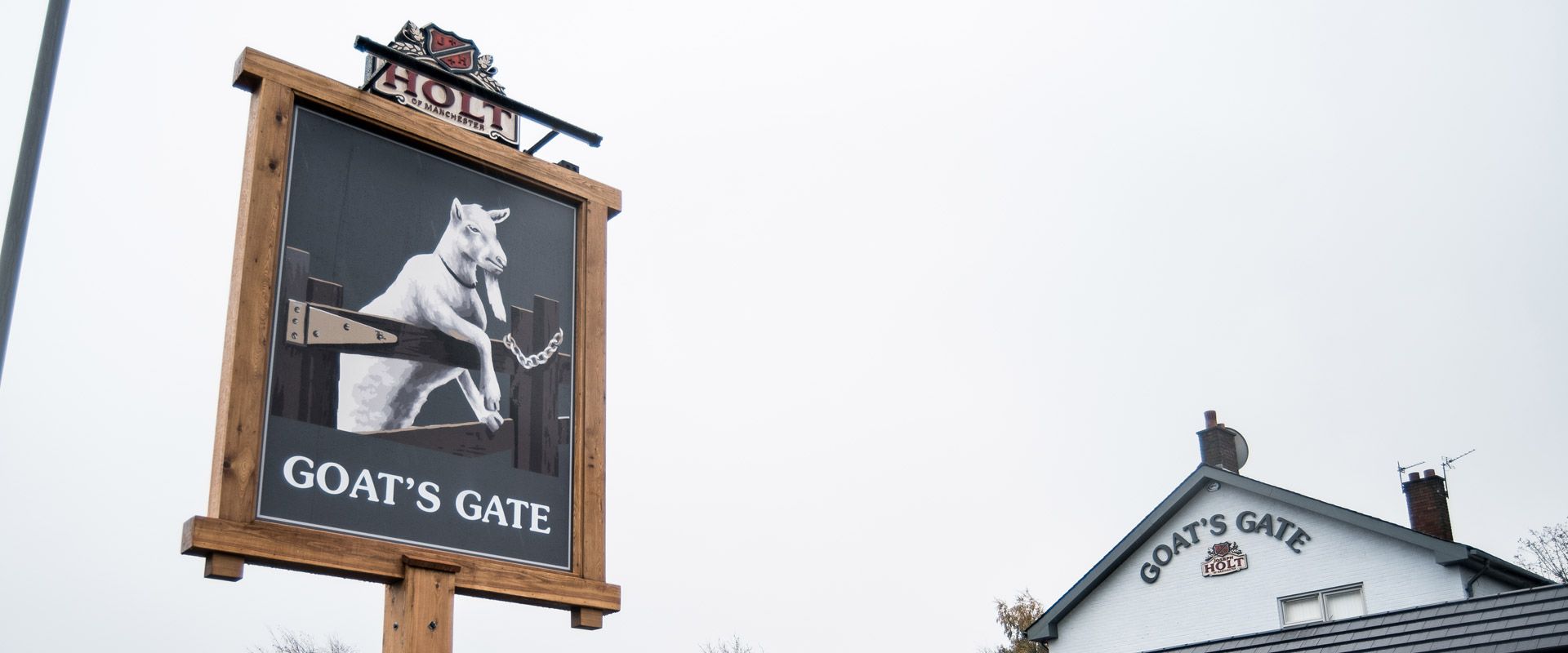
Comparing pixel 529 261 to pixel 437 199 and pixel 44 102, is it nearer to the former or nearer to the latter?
pixel 437 199

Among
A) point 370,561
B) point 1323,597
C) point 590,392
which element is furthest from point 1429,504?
point 370,561

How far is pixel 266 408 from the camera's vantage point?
709 cm

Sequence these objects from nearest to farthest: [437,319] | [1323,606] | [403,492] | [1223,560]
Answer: [403,492] < [437,319] < [1323,606] < [1223,560]

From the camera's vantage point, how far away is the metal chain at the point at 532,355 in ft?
28.5

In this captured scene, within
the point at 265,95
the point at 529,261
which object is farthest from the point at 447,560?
the point at 265,95

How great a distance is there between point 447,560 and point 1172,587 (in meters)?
19.8

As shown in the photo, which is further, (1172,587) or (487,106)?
(1172,587)

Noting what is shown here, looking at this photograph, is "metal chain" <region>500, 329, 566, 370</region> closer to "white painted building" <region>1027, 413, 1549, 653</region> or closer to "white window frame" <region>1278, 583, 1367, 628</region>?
"white painted building" <region>1027, 413, 1549, 653</region>

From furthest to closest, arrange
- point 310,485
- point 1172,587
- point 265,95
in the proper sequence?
point 1172,587 < point 265,95 < point 310,485

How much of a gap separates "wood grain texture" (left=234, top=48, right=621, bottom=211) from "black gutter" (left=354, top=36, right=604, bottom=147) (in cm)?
21

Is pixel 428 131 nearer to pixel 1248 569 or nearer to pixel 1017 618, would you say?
pixel 1248 569

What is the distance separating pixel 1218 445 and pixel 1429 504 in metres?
4.02

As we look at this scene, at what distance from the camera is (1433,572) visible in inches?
818

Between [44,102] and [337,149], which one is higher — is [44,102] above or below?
below
